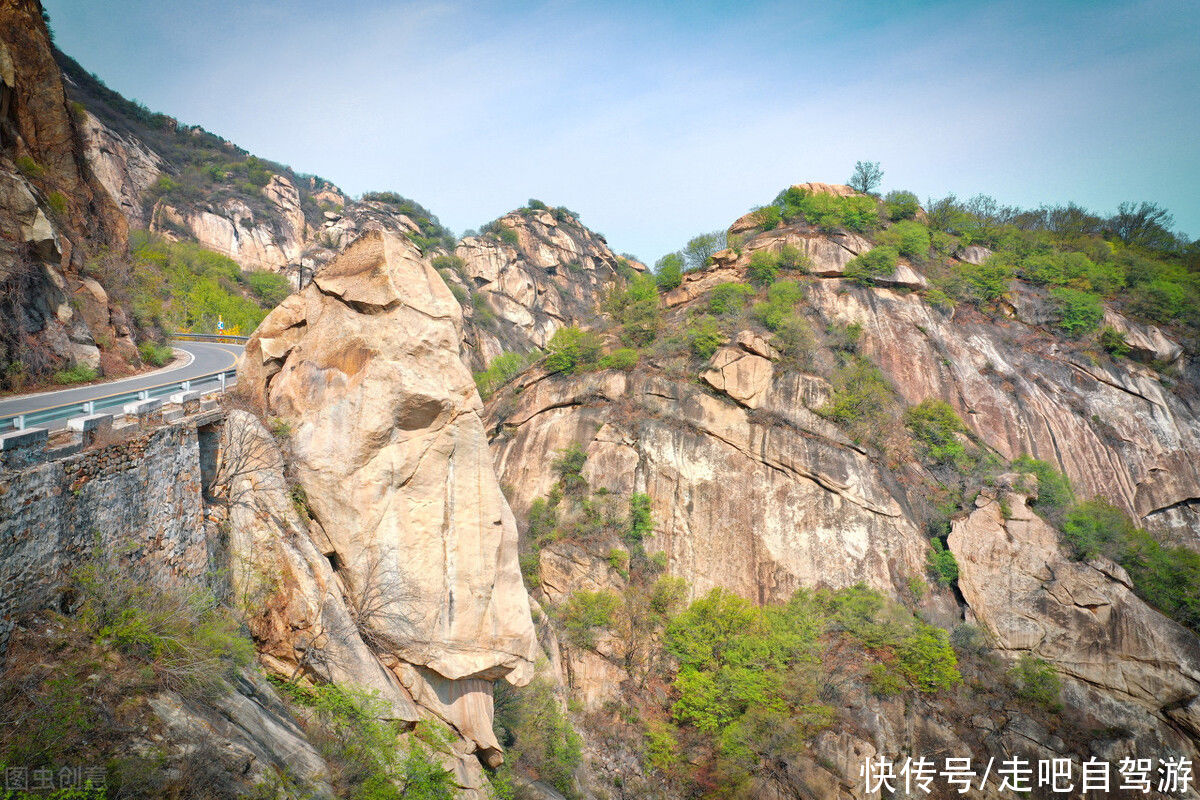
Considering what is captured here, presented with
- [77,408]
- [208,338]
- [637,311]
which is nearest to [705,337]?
[637,311]

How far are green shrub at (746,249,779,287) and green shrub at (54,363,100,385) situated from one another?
115 feet

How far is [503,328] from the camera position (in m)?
67.1

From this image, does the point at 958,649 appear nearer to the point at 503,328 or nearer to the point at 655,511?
the point at 655,511

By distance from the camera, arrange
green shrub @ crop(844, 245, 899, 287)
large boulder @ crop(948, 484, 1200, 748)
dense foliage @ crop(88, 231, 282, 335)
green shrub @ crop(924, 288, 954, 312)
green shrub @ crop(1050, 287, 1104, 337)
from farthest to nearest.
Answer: green shrub @ crop(924, 288, 954, 312)
green shrub @ crop(1050, 287, 1104, 337)
green shrub @ crop(844, 245, 899, 287)
dense foliage @ crop(88, 231, 282, 335)
large boulder @ crop(948, 484, 1200, 748)

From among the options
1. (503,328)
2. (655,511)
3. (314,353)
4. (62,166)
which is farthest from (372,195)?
(314,353)

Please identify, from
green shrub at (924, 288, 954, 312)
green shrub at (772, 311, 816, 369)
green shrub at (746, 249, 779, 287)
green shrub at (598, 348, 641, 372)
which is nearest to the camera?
green shrub at (772, 311, 816, 369)

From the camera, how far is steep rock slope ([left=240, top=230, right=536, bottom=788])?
11.3m

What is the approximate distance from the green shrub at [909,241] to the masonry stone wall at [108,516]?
143 ft

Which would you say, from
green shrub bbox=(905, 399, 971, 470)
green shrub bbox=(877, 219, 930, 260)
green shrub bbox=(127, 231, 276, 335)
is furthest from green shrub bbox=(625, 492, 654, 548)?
green shrub bbox=(127, 231, 276, 335)

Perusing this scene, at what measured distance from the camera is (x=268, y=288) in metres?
56.4

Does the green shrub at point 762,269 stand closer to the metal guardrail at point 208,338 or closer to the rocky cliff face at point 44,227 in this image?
the metal guardrail at point 208,338

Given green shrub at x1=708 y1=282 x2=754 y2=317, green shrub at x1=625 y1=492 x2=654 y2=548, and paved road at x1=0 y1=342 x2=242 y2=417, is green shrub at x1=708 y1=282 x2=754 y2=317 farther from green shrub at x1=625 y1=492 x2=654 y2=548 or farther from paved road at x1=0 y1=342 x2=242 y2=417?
paved road at x1=0 y1=342 x2=242 y2=417

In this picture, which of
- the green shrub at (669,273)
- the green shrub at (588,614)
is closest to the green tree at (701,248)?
the green shrub at (669,273)

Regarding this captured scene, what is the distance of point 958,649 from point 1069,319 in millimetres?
27526
